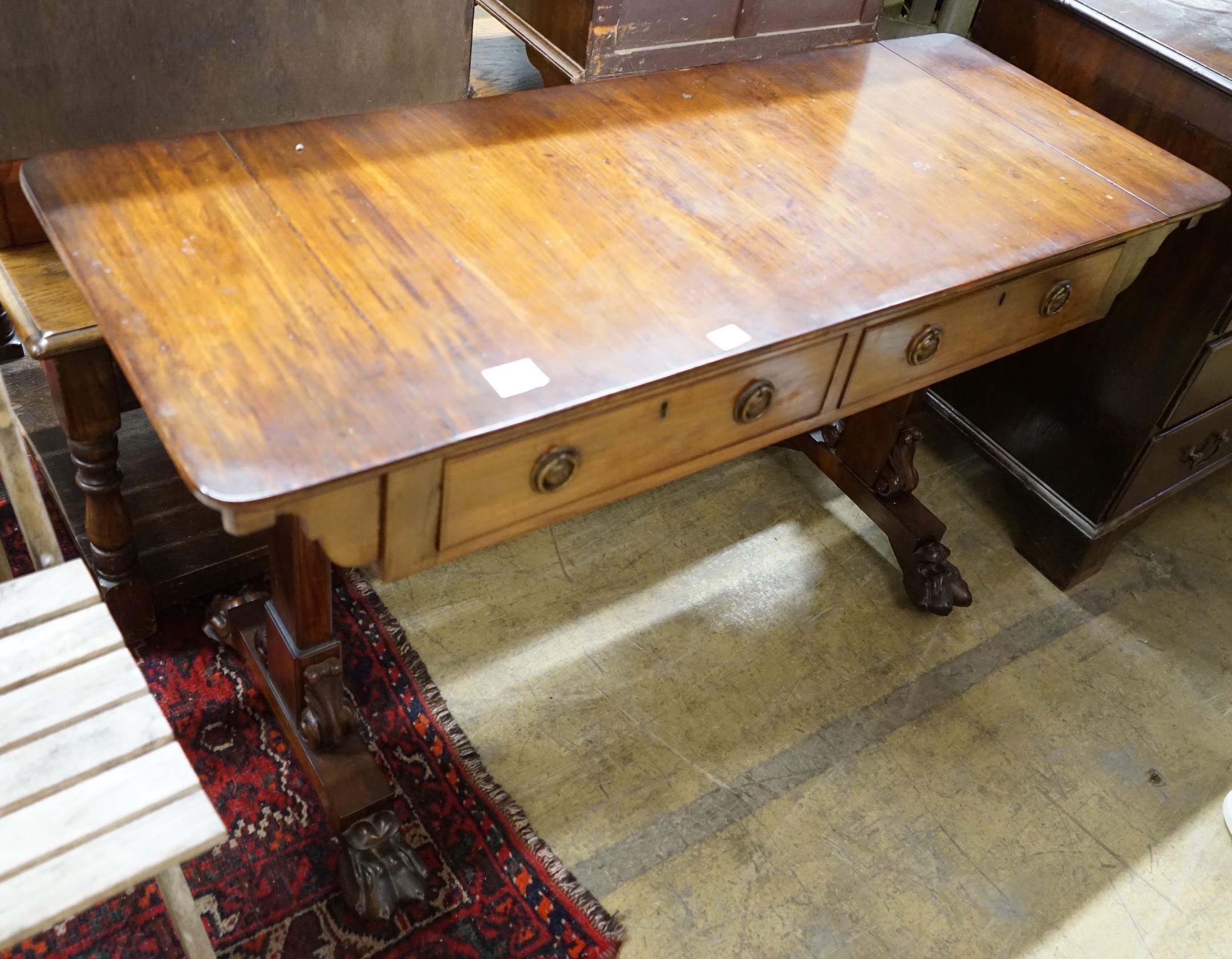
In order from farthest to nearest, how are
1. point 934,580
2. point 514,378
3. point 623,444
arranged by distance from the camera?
point 934,580 → point 623,444 → point 514,378

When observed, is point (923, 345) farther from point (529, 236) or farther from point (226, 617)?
point (226, 617)

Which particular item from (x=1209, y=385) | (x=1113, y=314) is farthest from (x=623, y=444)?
(x=1209, y=385)

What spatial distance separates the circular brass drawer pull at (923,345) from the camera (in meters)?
1.47

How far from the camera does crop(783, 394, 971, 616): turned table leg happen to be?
211cm

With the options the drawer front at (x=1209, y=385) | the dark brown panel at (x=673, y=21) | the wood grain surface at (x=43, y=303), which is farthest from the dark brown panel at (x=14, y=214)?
the drawer front at (x=1209, y=385)

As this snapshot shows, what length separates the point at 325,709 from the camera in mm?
1581

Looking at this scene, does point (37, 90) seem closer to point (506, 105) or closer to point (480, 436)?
point (506, 105)

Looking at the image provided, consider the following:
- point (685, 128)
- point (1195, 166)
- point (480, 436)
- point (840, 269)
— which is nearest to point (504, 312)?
point (480, 436)

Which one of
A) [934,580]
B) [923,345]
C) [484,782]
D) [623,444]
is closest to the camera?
[623,444]

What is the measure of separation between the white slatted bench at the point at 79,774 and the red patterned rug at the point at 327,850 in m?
Result: 0.29

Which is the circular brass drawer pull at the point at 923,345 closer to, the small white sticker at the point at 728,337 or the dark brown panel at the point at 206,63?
the small white sticker at the point at 728,337

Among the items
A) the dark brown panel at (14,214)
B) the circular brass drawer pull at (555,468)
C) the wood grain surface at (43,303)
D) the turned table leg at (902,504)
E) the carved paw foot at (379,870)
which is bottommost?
the carved paw foot at (379,870)

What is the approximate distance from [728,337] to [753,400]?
125mm

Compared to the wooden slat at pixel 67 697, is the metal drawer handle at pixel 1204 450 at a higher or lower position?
lower
